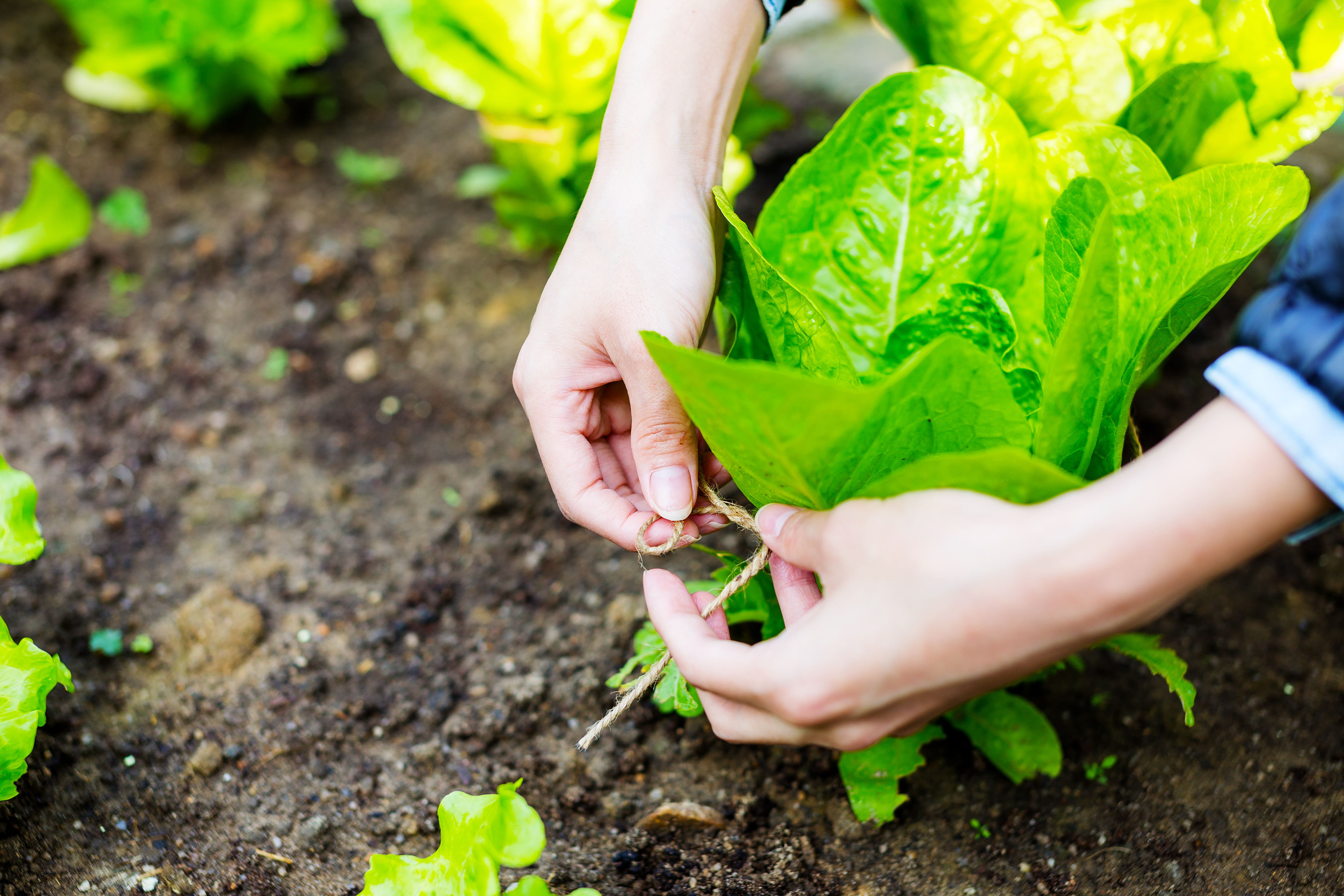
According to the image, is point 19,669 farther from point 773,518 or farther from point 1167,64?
point 1167,64

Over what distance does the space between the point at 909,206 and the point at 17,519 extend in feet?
3.81

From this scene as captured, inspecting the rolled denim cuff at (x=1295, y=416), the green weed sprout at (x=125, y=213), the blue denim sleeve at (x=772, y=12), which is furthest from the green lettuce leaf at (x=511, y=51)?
the rolled denim cuff at (x=1295, y=416)

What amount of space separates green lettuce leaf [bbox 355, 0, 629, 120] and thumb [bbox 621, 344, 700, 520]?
3.01ft

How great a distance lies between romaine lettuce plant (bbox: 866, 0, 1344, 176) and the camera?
3.50 feet

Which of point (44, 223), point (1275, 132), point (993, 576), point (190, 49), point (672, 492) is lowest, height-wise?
point (44, 223)

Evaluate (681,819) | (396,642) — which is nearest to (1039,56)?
(681,819)

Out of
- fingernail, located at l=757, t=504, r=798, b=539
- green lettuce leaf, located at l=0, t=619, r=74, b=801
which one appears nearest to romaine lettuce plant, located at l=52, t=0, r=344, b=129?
green lettuce leaf, located at l=0, t=619, r=74, b=801

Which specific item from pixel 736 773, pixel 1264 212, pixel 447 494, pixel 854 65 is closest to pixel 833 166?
pixel 1264 212

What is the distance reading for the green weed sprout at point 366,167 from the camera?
7.35 feet

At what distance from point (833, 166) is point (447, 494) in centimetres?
96

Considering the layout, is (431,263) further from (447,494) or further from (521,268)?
(447,494)

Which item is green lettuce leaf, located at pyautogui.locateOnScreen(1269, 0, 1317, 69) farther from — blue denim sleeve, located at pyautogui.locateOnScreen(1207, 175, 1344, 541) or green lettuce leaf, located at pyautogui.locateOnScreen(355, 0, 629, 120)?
green lettuce leaf, located at pyautogui.locateOnScreen(355, 0, 629, 120)

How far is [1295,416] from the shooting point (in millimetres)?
685

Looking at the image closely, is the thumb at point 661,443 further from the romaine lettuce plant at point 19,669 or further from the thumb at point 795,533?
the romaine lettuce plant at point 19,669
